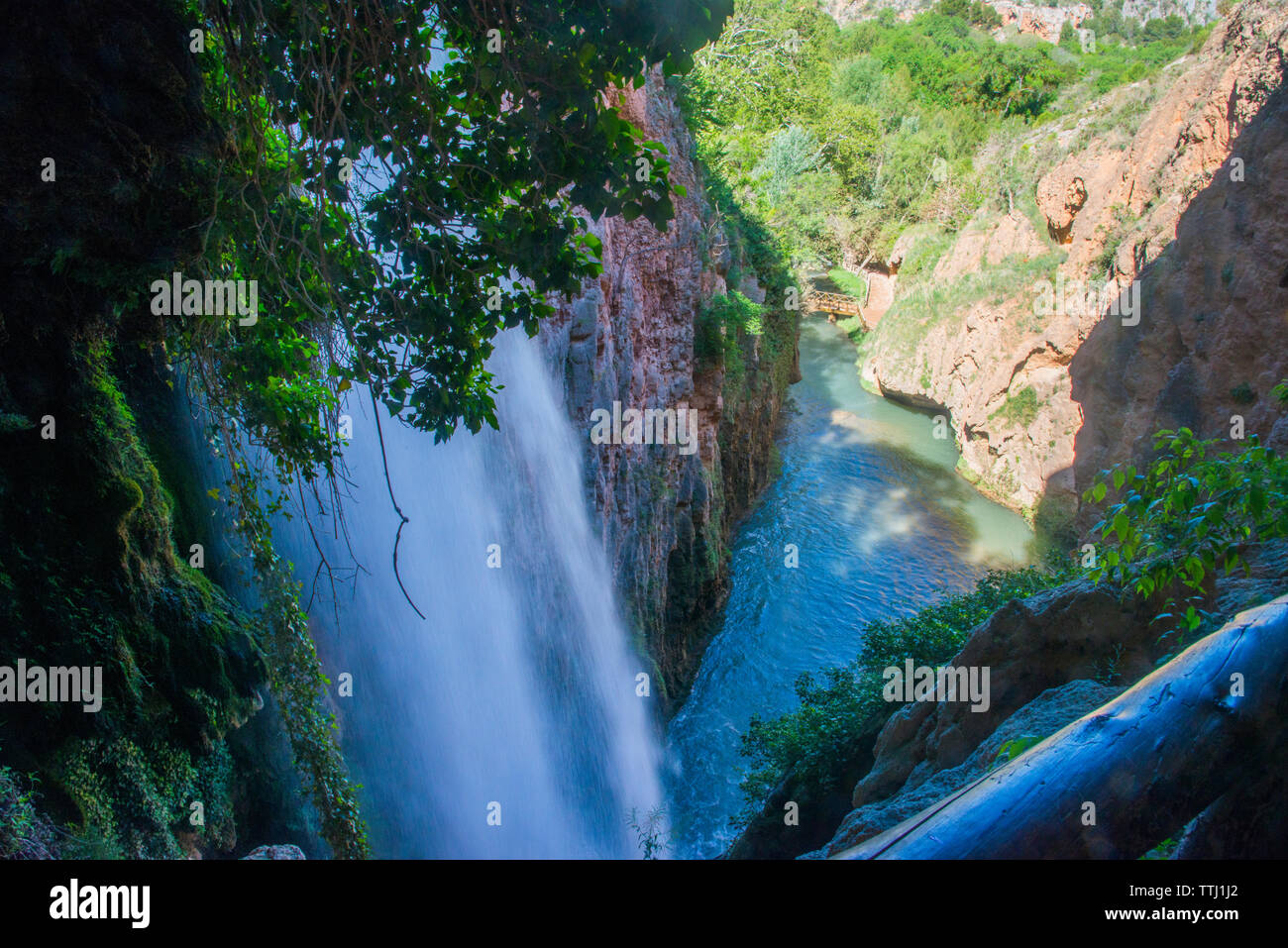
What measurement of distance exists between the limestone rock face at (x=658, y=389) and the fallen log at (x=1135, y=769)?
8.36 meters

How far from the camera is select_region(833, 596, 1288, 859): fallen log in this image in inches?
65.8

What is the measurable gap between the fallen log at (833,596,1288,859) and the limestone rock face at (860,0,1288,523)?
1131 centimetres

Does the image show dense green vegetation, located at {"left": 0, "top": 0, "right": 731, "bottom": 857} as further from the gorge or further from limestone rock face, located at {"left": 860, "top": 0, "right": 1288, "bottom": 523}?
limestone rock face, located at {"left": 860, "top": 0, "right": 1288, "bottom": 523}

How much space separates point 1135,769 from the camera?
183cm

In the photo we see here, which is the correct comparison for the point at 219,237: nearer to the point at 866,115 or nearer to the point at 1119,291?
the point at 1119,291

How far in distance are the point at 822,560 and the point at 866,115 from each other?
95.8ft

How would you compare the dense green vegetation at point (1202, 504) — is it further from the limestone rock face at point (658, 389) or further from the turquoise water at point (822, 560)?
the turquoise water at point (822, 560)

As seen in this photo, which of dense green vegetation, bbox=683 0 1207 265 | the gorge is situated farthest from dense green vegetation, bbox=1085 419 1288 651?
dense green vegetation, bbox=683 0 1207 265

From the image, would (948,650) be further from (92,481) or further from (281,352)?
(92,481)

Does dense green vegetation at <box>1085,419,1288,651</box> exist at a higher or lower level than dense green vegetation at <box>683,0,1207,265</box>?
lower

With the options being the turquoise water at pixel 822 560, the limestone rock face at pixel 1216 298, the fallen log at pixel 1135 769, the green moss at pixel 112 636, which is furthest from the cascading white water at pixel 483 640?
the limestone rock face at pixel 1216 298

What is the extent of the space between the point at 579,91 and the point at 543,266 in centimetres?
85

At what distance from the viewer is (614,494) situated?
38.0 feet
